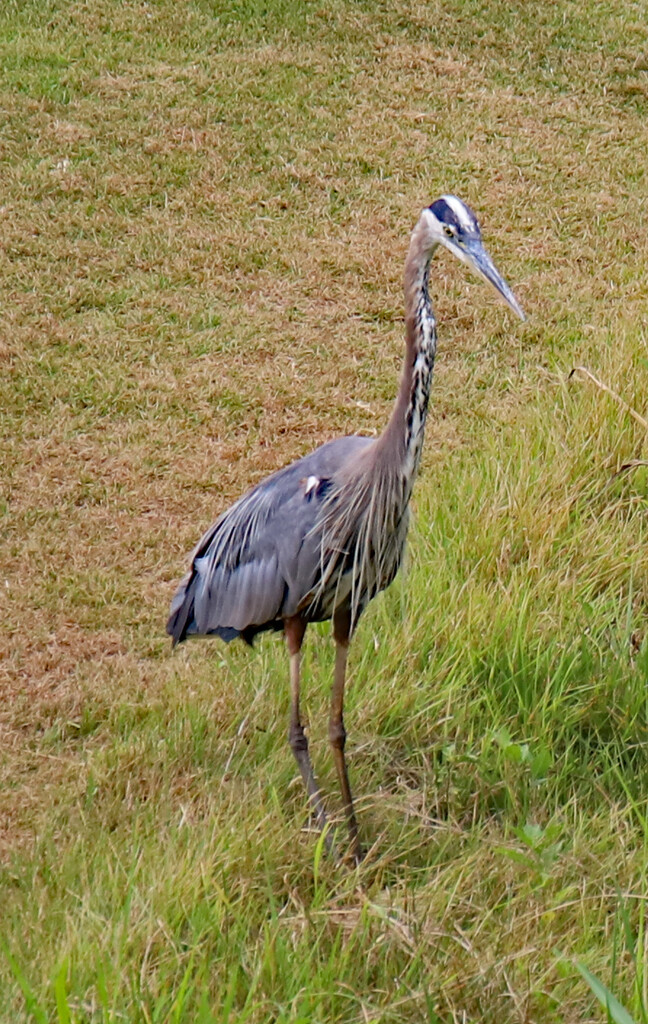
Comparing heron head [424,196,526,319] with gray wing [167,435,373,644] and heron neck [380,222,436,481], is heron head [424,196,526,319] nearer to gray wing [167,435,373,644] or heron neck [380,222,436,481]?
heron neck [380,222,436,481]

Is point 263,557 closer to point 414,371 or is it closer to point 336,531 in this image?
point 336,531

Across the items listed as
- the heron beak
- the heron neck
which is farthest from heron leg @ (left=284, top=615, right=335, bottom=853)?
the heron beak

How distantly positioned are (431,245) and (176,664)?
5.68 ft

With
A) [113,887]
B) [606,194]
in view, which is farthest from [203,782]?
[606,194]

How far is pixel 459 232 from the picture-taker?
2.86 m

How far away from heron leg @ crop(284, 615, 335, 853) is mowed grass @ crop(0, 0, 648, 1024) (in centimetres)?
9

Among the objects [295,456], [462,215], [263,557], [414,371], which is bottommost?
[295,456]

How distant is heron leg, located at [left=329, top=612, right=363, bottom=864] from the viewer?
3048 millimetres

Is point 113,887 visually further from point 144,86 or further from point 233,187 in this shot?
point 144,86

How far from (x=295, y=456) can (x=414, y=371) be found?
2.39m

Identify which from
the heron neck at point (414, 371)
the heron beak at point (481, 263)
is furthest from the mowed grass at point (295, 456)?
the heron beak at point (481, 263)

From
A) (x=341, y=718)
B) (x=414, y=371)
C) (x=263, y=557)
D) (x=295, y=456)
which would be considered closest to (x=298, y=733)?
(x=341, y=718)

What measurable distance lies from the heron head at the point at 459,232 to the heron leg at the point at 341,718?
2.98 feet

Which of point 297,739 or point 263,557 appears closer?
point 297,739
